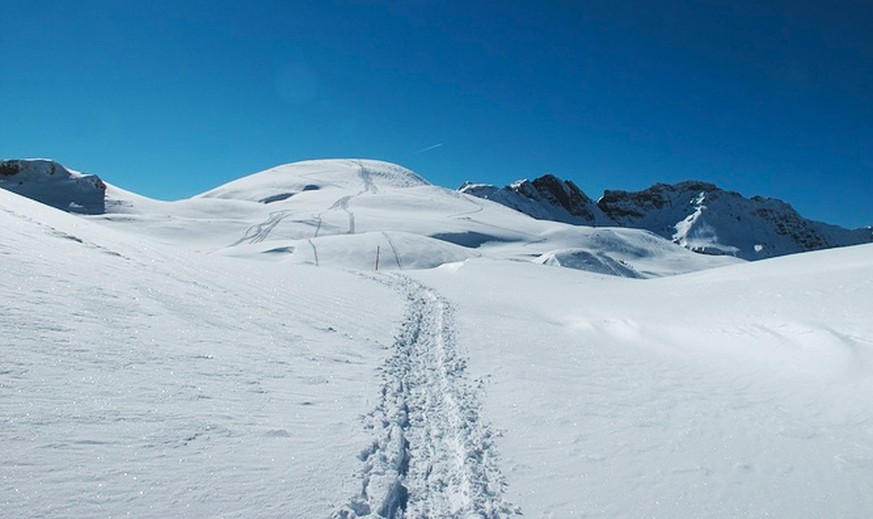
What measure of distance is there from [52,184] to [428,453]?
90681mm

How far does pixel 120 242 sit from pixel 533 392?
42.8 ft

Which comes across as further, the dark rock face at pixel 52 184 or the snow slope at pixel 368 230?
the dark rock face at pixel 52 184

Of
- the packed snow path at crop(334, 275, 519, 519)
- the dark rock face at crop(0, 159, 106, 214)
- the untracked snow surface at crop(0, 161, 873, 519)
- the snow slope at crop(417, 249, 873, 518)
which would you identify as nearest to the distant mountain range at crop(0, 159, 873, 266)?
the dark rock face at crop(0, 159, 106, 214)

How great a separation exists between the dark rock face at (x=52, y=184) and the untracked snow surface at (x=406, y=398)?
68655 mm

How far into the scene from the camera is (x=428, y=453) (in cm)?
525

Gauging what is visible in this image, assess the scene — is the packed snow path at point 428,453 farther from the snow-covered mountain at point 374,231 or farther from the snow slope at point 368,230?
the snow-covered mountain at point 374,231

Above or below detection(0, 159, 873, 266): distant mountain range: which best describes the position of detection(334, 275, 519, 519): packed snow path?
below

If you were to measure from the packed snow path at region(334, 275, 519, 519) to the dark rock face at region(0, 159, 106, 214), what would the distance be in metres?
76.5

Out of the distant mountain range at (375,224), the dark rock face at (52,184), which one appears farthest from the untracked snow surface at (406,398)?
the dark rock face at (52,184)

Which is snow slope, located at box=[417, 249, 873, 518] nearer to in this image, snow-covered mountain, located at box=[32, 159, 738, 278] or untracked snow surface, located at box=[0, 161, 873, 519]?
untracked snow surface, located at box=[0, 161, 873, 519]

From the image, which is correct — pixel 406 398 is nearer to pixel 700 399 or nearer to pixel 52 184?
pixel 700 399

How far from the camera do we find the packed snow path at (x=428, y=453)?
4.25 meters

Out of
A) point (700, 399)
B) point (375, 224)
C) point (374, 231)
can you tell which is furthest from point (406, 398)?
point (375, 224)

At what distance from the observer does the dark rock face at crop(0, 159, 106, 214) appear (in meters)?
68.5
